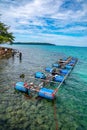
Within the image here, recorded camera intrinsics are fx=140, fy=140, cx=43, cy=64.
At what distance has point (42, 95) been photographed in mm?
19500

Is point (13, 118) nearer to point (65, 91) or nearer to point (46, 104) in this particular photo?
point (46, 104)

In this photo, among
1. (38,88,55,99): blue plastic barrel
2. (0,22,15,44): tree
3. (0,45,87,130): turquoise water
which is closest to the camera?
(0,45,87,130): turquoise water

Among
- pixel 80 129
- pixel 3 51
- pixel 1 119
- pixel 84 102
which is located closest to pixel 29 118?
pixel 1 119

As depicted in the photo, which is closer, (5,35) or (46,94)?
(46,94)

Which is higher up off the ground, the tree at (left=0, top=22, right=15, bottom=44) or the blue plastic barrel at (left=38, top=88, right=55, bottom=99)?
the tree at (left=0, top=22, right=15, bottom=44)

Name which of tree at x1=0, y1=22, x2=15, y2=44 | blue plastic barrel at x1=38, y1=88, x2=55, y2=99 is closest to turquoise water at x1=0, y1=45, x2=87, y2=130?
blue plastic barrel at x1=38, y1=88, x2=55, y2=99

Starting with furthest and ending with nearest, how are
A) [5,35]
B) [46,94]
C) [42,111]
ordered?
[5,35], [46,94], [42,111]

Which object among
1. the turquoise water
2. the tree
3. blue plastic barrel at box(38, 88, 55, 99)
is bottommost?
the turquoise water

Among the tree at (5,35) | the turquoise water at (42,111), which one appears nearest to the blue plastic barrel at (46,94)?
the turquoise water at (42,111)

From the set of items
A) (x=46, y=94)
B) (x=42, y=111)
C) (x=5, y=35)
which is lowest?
(x=42, y=111)

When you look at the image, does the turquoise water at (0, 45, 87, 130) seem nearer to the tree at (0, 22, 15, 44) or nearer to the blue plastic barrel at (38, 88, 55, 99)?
the blue plastic barrel at (38, 88, 55, 99)

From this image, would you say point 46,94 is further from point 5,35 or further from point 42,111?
point 5,35

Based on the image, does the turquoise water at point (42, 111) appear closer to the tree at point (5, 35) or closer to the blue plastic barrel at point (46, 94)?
the blue plastic barrel at point (46, 94)

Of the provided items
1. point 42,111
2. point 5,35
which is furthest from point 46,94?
point 5,35
